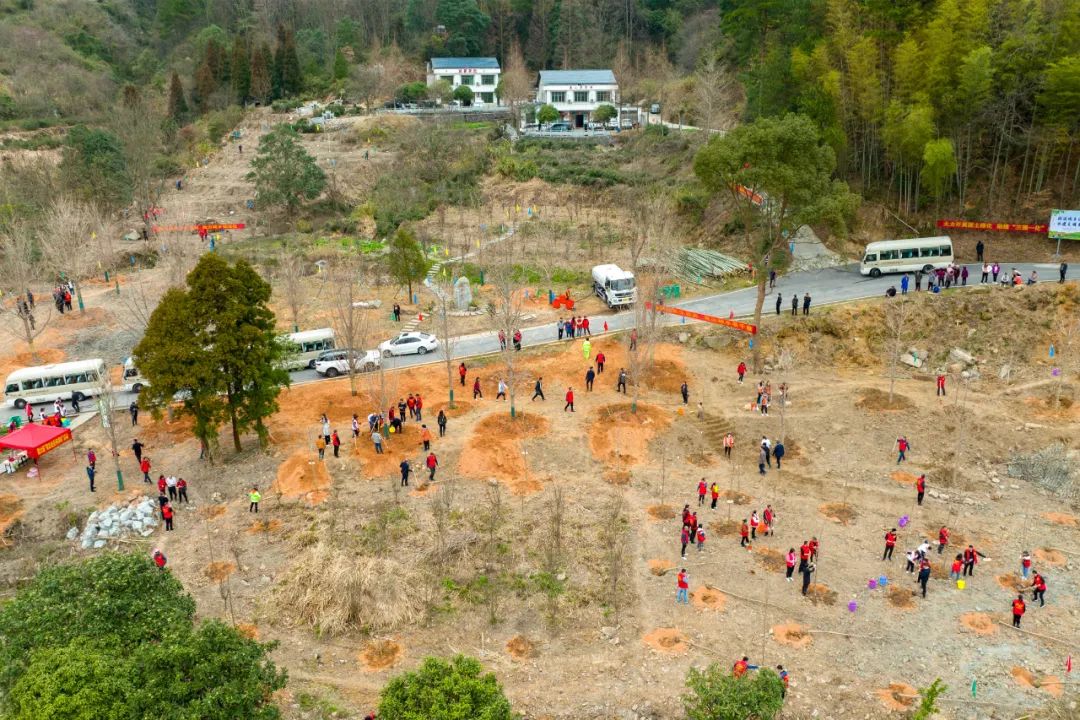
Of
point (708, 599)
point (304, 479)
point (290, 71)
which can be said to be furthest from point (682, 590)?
point (290, 71)

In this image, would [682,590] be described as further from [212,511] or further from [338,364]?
[338,364]

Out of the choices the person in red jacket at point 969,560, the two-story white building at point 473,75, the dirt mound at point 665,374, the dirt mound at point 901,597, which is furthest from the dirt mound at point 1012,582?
the two-story white building at point 473,75

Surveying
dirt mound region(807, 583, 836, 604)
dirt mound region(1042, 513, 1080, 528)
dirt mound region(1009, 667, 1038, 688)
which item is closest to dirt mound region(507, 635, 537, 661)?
dirt mound region(807, 583, 836, 604)

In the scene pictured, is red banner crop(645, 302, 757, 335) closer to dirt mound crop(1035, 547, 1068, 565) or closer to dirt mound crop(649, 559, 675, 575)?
dirt mound crop(1035, 547, 1068, 565)

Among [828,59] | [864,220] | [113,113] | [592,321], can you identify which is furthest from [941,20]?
[113,113]

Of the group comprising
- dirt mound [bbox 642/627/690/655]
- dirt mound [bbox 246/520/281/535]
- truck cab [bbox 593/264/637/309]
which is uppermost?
truck cab [bbox 593/264/637/309]

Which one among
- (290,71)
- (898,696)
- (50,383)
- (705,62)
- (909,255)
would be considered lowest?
(898,696)
